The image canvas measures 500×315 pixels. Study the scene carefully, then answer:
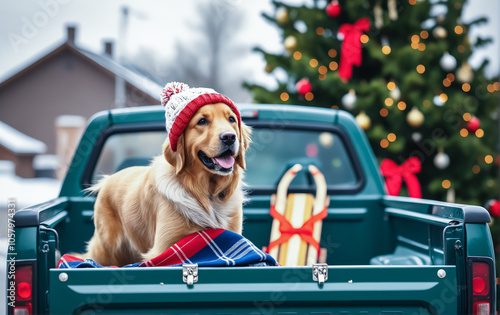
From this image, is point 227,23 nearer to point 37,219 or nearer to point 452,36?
point 452,36

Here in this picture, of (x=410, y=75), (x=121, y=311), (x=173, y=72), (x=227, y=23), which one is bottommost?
(x=121, y=311)

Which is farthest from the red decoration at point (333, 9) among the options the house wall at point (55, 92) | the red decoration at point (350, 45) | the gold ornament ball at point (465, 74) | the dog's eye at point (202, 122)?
the dog's eye at point (202, 122)

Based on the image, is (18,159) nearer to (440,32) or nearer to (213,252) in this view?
(213,252)

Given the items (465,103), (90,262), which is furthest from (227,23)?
(90,262)

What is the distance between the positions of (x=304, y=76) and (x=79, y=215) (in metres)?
4.61

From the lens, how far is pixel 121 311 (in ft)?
6.30

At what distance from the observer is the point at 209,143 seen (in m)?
2.49

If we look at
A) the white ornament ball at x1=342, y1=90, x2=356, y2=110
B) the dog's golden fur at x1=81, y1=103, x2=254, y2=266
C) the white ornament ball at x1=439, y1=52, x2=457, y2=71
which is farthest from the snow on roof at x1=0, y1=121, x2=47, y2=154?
the white ornament ball at x1=439, y1=52, x2=457, y2=71

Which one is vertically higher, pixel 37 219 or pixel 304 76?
pixel 304 76

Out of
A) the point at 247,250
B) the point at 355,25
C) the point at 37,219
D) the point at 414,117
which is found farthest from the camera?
the point at 355,25

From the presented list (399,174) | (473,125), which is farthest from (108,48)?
(473,125)

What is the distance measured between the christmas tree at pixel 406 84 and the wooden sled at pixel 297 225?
366 centimetres

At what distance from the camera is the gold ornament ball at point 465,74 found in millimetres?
7242

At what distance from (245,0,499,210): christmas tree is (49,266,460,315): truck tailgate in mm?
4975
